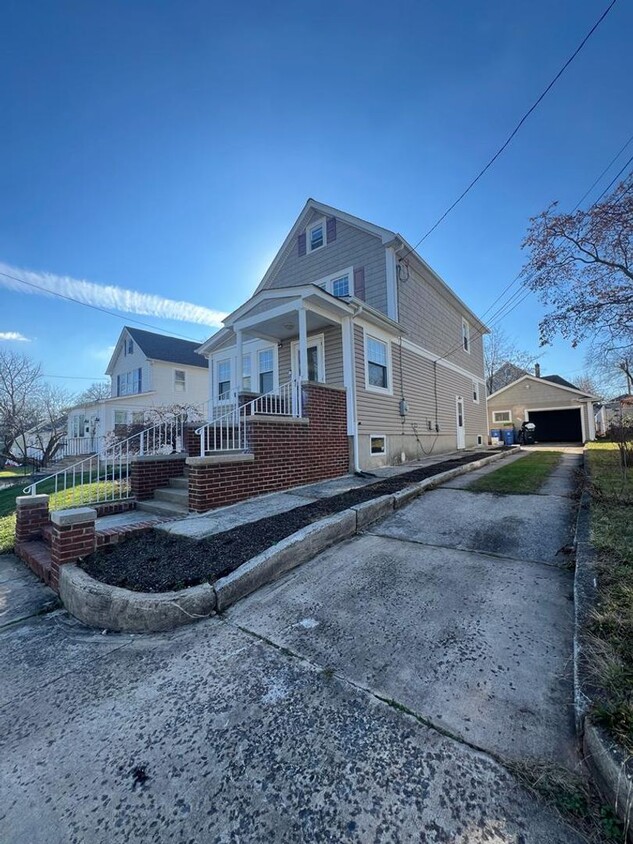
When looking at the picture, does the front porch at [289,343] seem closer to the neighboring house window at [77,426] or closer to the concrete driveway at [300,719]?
the concrete driveway at [300,719]

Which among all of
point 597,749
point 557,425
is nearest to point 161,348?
point 597,749

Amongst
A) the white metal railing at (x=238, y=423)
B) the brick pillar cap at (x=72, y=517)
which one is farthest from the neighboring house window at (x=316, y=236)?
the brick pillar cap at (x=72, y=517)

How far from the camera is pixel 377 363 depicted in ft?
31.5

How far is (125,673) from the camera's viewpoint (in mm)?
2242

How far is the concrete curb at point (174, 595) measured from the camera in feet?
8.89

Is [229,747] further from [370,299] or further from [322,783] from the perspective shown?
[370,299]

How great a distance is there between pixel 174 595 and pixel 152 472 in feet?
12.9

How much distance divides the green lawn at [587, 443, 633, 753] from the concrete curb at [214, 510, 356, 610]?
94.3 inches

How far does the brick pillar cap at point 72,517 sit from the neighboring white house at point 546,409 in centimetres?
2819

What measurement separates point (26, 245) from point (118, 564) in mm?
12986

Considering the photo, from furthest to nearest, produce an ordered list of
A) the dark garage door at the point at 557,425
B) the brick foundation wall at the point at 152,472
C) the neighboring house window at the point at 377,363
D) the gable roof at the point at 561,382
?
the gable roof at the point at 561,382 < the dark garage door at the point at 557,425 < the neighboring house window at the point at 377,363 < the brick foundation wall at the point at 152,472

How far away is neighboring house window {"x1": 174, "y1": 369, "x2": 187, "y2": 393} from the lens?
2197 cm

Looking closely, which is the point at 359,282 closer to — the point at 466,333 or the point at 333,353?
the point at 333,353

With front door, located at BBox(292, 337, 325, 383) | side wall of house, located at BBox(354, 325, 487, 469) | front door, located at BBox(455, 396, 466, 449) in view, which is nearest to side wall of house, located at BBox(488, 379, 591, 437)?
side wall of house, located at BBox(354, 325, 487, 469)
